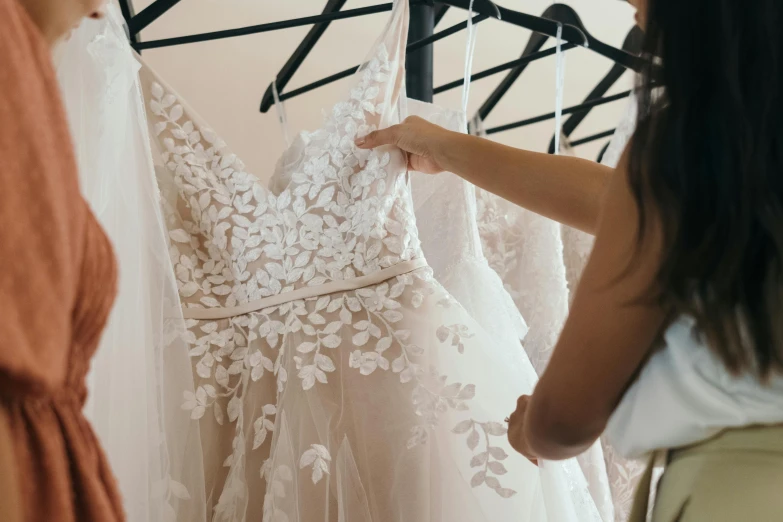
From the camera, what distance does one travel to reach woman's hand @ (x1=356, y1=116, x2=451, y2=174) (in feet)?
2.49

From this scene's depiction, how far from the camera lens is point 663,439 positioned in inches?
17.1

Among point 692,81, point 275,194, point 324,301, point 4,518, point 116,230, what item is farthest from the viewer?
point 275,194

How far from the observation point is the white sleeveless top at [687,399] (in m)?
0.41

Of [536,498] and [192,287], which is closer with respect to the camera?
[536,498]

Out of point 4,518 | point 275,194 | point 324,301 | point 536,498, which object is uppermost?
point 275,194

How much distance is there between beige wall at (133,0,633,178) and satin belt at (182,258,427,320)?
499 millimetres

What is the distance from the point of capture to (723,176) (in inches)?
15.4

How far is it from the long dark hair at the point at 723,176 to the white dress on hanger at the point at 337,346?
0.92 feet

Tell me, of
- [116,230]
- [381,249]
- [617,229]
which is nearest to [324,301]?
[381,249]

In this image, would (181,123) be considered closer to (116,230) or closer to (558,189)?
(116,230)

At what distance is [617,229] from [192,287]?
0.50 metres

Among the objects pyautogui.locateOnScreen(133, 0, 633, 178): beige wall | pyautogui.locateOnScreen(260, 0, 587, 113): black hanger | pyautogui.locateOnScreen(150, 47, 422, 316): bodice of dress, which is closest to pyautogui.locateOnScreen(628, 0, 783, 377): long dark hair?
pyautogui.locateOnScreen(150, 47, 422, 316): bodice of dress

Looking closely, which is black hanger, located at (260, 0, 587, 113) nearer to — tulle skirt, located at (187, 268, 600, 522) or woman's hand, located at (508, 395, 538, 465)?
tulle skirt, located at (187, 268, 600, 522)
